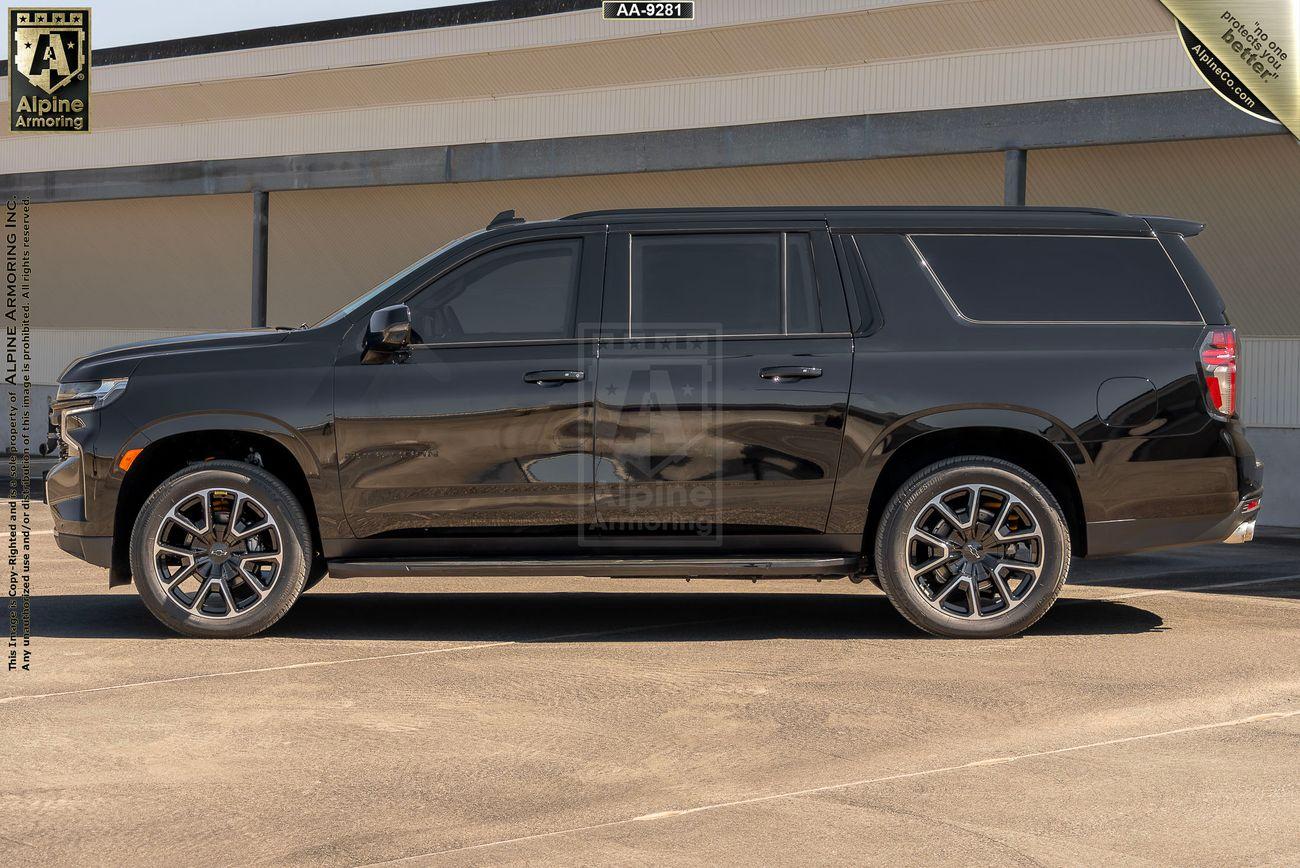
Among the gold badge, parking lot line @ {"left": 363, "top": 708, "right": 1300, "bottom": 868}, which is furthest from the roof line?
parking lot line @ {"left": 363, "top": 708, "right": 1300, "bottom": 868}

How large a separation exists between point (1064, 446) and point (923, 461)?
0.67 metres

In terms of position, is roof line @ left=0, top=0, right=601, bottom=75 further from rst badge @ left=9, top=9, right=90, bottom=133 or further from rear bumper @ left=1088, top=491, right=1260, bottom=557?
rear bumper @ left=1088, top=491, right=1260, bottom=557

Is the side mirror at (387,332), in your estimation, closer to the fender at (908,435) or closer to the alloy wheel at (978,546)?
the fender at (908,435)

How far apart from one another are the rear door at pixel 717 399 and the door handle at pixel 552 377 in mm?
110

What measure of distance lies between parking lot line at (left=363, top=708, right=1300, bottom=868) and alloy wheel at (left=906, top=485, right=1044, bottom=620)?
5.55 feet

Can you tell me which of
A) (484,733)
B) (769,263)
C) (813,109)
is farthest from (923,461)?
(813,109)

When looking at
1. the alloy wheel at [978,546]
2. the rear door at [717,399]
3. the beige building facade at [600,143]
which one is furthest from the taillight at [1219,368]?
the beige building facade at [600,143]

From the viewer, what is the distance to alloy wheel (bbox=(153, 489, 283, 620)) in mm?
7527

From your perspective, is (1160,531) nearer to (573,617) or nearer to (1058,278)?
(1058,278)

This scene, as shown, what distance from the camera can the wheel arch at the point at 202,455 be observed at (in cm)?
749

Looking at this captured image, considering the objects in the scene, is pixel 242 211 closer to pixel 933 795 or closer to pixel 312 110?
pixel 312 110

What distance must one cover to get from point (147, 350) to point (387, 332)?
124cm

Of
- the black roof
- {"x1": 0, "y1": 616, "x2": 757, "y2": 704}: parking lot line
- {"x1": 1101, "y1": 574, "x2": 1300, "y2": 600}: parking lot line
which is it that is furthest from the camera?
{"x1": 1101, "y1": 574, "x2": 1300, "y2": 600}: parking lot line

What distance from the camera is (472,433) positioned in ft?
24.4
